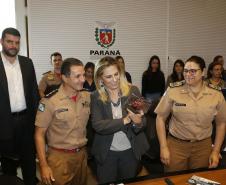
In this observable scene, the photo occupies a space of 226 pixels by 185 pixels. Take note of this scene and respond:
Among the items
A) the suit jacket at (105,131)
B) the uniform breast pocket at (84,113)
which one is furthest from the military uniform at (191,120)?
the uniform breast pocket at (84,113)

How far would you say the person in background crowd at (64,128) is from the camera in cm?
197

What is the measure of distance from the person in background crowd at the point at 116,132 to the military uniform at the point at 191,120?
15.3 inches

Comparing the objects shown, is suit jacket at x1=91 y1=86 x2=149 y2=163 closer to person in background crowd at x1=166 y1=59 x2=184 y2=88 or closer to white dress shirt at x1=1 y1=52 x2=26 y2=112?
white dress shirt at x1=1 y1=52 x2=26 y2=112

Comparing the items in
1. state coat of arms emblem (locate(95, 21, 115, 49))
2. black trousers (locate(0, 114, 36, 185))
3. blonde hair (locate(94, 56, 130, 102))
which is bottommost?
black trousers (locate(0, 114, 36, 185))

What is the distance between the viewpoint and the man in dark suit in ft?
8.42

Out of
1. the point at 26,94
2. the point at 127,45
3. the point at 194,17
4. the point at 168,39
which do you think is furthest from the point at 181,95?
the point at 194,17

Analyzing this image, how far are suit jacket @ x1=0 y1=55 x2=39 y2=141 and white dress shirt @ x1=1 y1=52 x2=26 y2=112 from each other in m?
0.04

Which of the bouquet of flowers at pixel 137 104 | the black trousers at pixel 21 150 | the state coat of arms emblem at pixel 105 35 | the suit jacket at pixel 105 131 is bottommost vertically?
the black trousers at pixel 21 150

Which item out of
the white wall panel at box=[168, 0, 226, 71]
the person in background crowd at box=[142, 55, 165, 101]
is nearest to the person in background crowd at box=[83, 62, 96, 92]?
the person in background crowd at box=[142, 55, 165, 101]

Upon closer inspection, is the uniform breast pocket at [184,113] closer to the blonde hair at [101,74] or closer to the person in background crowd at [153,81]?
the blonde hair at [101,74]

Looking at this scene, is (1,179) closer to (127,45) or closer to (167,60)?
(127,45)

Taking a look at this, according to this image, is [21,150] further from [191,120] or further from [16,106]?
[191,120]

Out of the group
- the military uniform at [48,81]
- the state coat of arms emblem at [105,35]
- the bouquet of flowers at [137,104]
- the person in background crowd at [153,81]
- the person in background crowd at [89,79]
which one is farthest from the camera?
the person in background crowd at [153,81]

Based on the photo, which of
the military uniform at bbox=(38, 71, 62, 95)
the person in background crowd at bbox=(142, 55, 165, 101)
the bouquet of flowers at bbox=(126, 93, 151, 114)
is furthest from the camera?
the person in background crowd at bbox=(142, 55, 165, 101)
